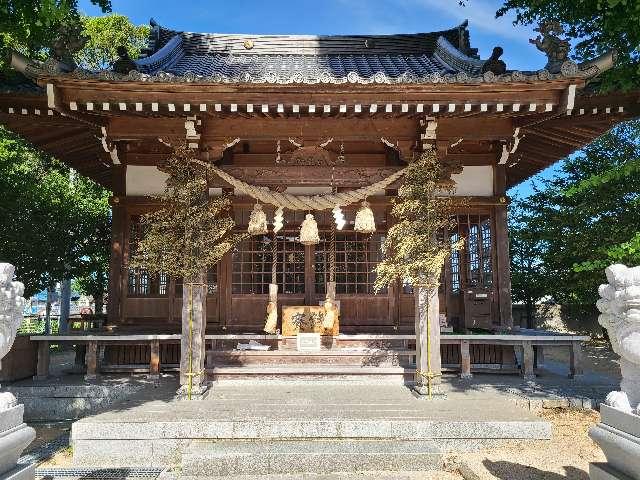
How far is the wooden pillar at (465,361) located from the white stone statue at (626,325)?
460 centimetres

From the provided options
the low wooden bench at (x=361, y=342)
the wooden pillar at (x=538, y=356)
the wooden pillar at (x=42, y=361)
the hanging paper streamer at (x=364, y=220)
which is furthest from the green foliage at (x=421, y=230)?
the wooden pillar at (x=42, y=361)

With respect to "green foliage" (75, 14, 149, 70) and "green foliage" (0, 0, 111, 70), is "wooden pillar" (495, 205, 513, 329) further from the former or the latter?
"green foliage" (75, 14, 149, 70)

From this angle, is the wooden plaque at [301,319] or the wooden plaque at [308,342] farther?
the wooden plaque at [301,319]

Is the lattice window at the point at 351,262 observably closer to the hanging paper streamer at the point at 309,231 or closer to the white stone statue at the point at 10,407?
the hanging paper streamer at the point at 309,231

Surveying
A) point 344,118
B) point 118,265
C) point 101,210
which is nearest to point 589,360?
point 344,118

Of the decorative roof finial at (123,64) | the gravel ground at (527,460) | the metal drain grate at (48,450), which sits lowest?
the metal drain grate at (48,450)

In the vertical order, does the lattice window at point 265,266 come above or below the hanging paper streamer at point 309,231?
below

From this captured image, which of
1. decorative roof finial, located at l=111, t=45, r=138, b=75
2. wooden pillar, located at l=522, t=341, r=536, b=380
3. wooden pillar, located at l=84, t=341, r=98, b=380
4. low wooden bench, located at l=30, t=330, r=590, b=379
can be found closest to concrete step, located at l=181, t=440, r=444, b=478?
low wooden bench, located at l=30, t=330, r=590, b=379

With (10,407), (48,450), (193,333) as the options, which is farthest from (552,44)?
(48,450)

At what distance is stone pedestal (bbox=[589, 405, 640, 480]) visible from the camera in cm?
329

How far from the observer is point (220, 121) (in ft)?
23.6

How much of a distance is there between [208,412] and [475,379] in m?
4.51

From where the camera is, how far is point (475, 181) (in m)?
9.48

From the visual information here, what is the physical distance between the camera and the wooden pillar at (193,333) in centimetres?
686
